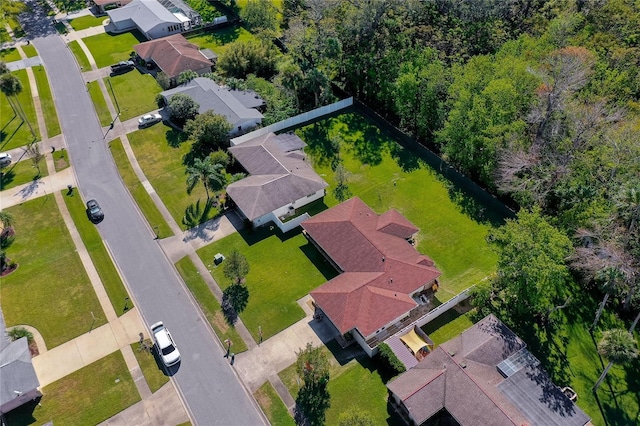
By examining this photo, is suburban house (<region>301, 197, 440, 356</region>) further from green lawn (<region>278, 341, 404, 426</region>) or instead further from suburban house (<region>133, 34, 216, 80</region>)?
suburban house (<region>133, 34, 216, 80</region>)

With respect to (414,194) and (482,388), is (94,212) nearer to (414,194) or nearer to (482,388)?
(414,194)

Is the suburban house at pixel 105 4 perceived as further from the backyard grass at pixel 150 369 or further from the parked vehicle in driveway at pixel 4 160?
the backyard grass at pixel 150 369

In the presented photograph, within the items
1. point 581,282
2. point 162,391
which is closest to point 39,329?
point 162,391

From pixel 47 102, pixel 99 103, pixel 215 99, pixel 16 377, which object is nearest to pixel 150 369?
pixel 16 377

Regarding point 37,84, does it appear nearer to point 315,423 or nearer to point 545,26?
point 315,423

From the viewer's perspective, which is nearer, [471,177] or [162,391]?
[162,391]

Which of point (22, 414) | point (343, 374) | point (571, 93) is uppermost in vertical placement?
point (571, 93)

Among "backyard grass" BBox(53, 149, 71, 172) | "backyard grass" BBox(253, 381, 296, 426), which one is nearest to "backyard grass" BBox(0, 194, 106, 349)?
"backyard grass" BBox(53, 149, 71, 172)
